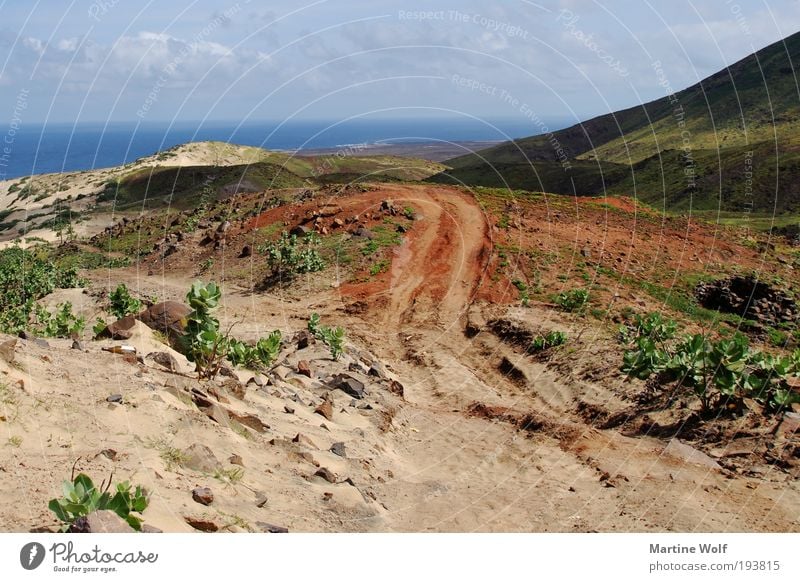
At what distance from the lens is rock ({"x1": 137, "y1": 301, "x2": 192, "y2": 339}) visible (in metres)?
18.0

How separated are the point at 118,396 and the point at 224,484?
8.27ft

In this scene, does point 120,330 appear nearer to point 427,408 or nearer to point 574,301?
point 427,408

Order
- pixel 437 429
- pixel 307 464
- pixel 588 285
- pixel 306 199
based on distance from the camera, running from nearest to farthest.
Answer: pixel 307 464 → pixel 437 429 → pixel 588 285 → pixel 306 199

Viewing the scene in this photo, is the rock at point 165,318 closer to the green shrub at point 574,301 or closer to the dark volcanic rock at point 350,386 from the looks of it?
the dark volcanic rock at point 350,386

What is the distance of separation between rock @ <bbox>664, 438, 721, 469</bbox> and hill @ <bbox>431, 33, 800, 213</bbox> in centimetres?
2241

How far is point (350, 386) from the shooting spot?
59.6ft

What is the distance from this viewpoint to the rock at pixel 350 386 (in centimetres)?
1808

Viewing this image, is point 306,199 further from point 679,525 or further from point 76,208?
point 76,208

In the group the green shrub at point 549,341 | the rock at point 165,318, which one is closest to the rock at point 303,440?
the rock at point 165,318

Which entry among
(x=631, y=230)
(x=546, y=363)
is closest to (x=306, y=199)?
(x=631, y=230)

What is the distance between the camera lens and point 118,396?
424 inches

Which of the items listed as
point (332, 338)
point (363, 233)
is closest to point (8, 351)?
point (332, 338)

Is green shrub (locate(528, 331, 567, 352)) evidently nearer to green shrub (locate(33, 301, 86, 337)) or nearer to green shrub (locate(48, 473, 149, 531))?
green shrub (locate(33, 301, 86, 337))

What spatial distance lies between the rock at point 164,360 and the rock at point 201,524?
249 inches
